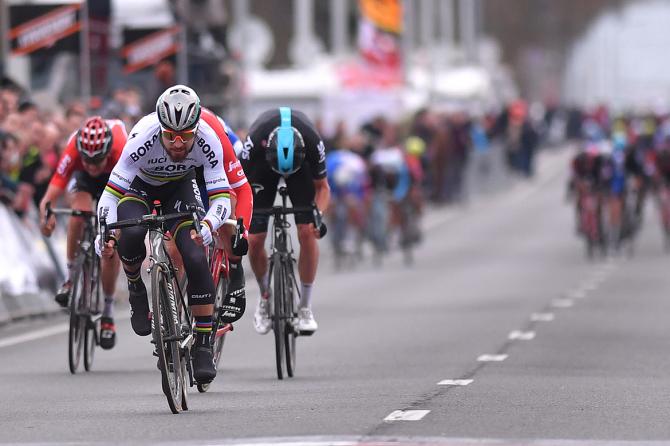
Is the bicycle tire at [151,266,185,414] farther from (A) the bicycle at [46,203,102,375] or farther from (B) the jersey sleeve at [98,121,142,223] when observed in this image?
(A) the bicycle at [46,203,102,375]

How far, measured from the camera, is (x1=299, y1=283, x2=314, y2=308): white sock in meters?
13.4

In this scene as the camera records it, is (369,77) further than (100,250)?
Yes

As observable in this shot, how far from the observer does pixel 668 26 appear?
175625 mm

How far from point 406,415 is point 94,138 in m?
3.90

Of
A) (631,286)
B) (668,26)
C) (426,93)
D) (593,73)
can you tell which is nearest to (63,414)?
(631,286)

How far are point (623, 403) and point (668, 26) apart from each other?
16784 cm

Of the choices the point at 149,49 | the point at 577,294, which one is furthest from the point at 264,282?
the point at 149,49

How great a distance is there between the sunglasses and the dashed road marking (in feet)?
5.88

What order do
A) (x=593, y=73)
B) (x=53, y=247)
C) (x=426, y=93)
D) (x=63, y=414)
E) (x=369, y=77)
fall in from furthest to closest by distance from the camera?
(x=593, y=73), (x=426, y=93), (x=369, y=77), (x=53, y=247), (x=63, y=414)

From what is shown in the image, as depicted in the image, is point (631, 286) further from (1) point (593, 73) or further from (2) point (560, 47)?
(1) point (593, 73)

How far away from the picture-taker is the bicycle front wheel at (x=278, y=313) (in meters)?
12.8

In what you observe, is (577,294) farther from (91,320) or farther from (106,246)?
(106,246)

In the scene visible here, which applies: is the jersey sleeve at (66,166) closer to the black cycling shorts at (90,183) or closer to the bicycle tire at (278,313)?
the black cycling shorts at (90,183)

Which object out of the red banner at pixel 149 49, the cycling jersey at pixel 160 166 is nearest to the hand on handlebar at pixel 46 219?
the cycling jersey at pixel 160 166
